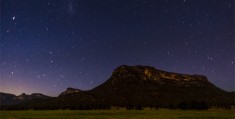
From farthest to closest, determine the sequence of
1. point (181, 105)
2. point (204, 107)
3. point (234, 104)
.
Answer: point (234, 104)
point (181, 105)
point (204, 107)

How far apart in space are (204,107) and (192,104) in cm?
548

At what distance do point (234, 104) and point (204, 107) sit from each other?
4447 centimetres

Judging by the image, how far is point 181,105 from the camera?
15038 cm

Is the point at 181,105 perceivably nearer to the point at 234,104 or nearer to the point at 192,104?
the point at 192,104

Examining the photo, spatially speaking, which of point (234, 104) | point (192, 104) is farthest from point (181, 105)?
point (234, 104)

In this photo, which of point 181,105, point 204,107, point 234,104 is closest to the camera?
point 204,107

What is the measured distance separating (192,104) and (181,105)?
6797 millimetres

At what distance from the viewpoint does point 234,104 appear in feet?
585

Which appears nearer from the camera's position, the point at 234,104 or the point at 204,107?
the point at 204,107

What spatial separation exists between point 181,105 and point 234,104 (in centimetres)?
4112

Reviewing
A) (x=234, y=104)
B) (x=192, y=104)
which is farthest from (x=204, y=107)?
(x=234, y=104)

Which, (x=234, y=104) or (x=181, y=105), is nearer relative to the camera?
(x=181, y=105)

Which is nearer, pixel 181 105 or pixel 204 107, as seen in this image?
pixel 204 107

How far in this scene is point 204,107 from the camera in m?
140
